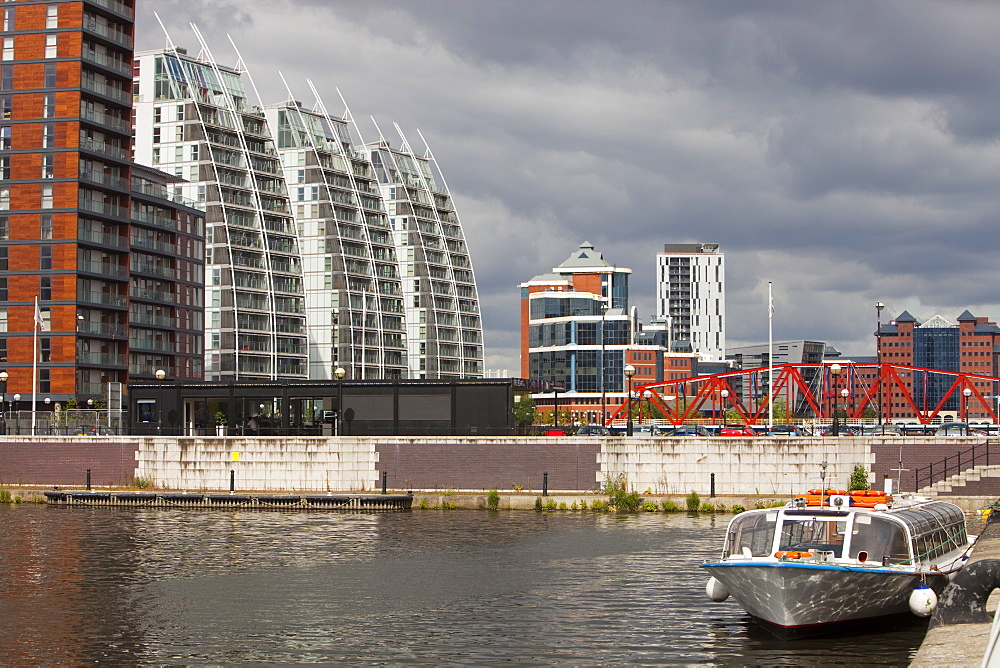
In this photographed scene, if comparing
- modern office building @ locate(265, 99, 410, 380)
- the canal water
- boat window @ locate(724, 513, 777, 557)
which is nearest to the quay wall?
the canal water

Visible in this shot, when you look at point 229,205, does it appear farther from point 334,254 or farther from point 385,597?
point 385,597

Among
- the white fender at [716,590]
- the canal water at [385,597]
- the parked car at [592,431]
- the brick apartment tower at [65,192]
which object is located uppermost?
the brick apartment tower at [65,192]

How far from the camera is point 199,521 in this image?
5750 cm

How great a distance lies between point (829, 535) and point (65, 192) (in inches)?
3520

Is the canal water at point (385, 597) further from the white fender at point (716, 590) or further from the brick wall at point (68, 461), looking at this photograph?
the brick wall at point (68, 461)

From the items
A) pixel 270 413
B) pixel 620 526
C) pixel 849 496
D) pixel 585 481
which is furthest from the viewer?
pixel 270 413

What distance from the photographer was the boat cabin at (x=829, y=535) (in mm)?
29531

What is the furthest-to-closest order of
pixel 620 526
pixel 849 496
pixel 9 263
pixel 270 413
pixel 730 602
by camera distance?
pixel 9 263, pixel 270 413, pixel 620 526, pixel 730 602, pixel 849 496

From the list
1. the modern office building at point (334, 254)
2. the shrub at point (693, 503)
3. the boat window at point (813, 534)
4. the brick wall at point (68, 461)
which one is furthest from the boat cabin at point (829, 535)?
the modern office building at point (334, 254)

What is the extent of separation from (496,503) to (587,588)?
80.8 ft

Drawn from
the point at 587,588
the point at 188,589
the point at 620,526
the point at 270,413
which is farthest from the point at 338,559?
the point at 270,413

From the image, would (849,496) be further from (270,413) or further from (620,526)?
(270,413)

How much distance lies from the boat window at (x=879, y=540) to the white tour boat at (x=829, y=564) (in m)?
0.02

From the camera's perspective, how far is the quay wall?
61.5 metres
